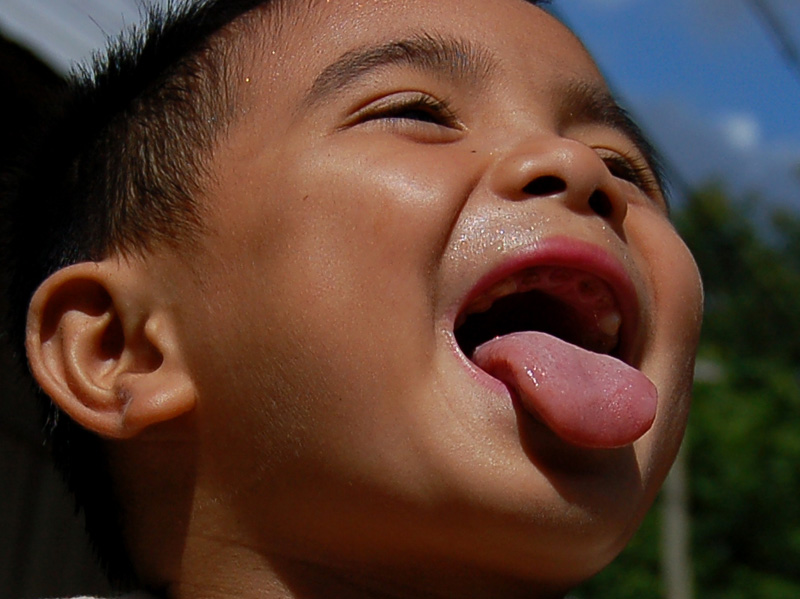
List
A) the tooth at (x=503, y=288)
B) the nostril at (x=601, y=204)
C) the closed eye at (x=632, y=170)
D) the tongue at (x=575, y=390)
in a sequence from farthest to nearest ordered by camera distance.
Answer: the closed eye at (x=632, y=170) < the nostril at (x=601, y=204) < the tooth at (x=503, y=288) < the tongue at (x=575, y=390)

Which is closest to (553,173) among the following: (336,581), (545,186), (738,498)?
(545,186)

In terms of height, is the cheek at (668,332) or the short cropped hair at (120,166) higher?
the short cropped hair at (120,166)

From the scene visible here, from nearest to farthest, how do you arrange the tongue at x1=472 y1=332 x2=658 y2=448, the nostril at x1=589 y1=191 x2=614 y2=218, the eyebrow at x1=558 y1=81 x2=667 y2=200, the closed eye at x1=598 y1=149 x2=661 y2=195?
the tongue at x1=472 y1=332 x2=658 y2=448 < the nostril at x1=589 y1=191 x2=614 y2=218 < the eyebrow at x1=558 y1=81 x2=667 y2=200 < the closed eye at x1=598 y1=149 x2=661 y2=195

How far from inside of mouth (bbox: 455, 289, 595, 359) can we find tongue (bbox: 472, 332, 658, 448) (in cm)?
14

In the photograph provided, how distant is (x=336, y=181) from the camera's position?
176 cm

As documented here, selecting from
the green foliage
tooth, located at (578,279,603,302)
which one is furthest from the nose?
the green foliage

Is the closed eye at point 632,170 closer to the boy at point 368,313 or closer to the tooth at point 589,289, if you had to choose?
the boy at point 368,313

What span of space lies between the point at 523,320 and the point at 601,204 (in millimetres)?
214

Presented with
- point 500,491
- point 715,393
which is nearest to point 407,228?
point 500,491

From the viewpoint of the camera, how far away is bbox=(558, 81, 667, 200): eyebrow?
195 cm

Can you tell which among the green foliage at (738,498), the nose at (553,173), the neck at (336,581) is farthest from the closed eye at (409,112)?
the green foliage at (738,498)

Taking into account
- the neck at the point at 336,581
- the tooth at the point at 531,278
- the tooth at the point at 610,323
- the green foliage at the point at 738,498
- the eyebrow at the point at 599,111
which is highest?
the green foliage at the point at 738,498

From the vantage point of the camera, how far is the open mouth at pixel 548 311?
1.72 meters

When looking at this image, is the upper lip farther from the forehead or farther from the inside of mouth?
the forehead
